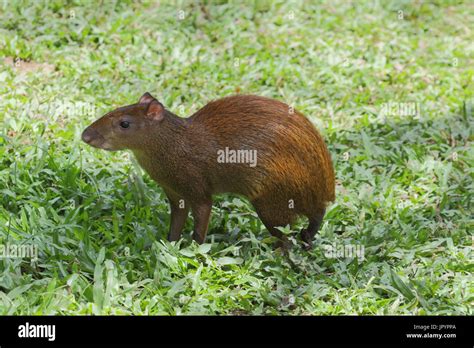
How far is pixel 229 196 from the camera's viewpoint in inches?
270

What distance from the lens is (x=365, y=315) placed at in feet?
17.1

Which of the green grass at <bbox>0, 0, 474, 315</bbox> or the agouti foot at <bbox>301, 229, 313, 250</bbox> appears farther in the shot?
the agouti foot at <bbox>301, 229, 313, 250</bbox>

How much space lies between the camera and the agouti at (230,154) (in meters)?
5.76

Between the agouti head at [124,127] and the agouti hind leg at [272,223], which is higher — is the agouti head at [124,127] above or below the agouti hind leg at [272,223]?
above

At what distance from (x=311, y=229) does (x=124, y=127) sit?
1.57m

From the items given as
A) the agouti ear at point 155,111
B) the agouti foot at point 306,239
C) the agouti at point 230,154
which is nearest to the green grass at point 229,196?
the agouti foot at point 306,239

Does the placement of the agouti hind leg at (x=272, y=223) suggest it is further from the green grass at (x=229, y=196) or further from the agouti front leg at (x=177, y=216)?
the agouti front leg at (x=177, y=216)

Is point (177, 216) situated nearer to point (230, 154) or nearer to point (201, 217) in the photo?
point (201, 217)

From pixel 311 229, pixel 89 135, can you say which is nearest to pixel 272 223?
pixel 311 229

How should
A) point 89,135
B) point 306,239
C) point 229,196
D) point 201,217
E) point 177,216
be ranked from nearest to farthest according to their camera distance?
1. point 89,135
2. point 201,217
3. point 177,216
4. point 306,239
5. point 229,196

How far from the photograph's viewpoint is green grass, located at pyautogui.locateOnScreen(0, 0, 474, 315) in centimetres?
536

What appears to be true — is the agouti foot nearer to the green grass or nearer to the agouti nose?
the green grass

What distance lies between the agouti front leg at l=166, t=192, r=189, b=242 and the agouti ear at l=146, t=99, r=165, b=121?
60 cm

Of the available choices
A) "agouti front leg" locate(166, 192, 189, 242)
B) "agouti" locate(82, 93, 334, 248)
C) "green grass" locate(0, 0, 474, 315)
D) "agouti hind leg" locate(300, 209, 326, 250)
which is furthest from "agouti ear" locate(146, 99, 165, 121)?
"agouti hind leg" locate(300, 209, 326, 250)
